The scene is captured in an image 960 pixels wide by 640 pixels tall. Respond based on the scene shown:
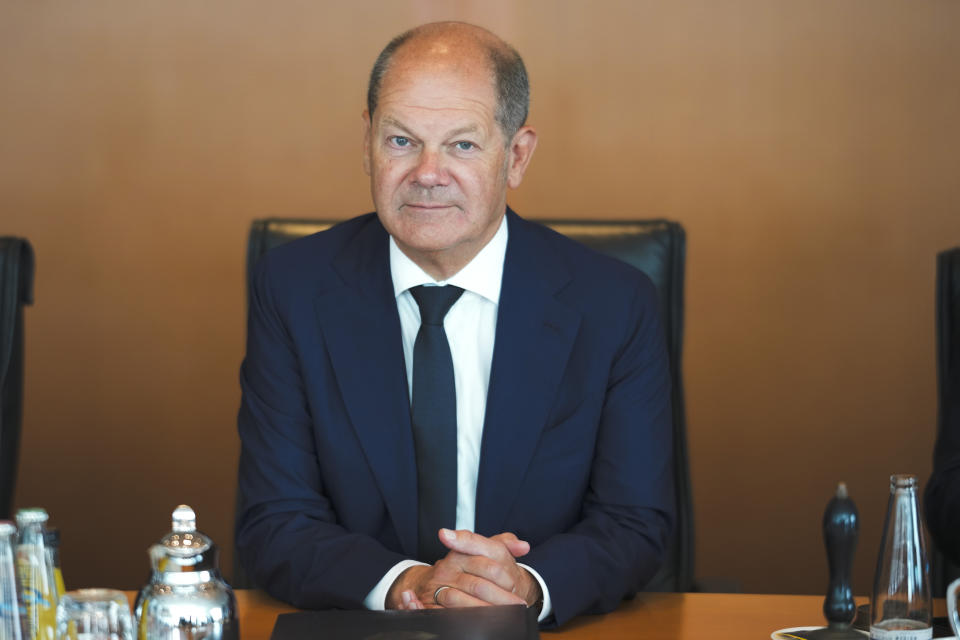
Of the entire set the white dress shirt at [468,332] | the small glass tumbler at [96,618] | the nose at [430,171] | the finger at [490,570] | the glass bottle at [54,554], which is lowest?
the finger at [490,570]

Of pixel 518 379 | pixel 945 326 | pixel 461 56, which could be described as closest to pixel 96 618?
pixel 518 379

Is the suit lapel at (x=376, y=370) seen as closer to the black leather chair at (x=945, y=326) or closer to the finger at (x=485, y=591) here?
the finger at (x=485, y=591)

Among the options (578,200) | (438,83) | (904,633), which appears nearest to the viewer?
(904,633)

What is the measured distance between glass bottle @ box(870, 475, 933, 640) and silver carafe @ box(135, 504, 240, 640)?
0.75 m

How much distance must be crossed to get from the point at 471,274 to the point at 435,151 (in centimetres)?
24

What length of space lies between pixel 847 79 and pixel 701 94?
42cm

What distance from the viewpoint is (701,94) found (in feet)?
11.6

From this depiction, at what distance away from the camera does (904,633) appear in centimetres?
139

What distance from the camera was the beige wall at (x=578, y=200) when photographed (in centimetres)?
350

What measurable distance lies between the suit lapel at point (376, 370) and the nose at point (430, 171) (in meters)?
0.21

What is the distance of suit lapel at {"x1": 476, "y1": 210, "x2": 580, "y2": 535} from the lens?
2025 mm

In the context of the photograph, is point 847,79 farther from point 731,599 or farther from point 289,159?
point 731,599

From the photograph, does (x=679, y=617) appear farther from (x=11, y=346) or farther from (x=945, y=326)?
(x=11, y=346)

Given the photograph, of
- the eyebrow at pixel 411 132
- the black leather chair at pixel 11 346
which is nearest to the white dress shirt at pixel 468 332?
the eyebrow at pixel 411 132
